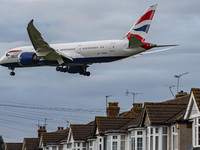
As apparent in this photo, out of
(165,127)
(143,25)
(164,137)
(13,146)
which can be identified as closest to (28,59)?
(143,25)

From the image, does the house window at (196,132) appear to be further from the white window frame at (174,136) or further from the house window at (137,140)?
the house window at (137,140)

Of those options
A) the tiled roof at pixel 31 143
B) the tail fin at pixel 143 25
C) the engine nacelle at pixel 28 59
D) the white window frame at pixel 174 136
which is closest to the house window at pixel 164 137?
the white window frame at pixel 174 136

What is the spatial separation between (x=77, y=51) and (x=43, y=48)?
4.19m

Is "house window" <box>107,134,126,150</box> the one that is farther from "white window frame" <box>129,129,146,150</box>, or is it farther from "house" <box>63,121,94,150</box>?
"house" <box>63,121,94,150</box>

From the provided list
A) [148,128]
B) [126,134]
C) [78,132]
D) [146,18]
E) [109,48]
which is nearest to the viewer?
[148,128]

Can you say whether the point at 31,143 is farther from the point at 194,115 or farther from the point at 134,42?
the point at 194,115

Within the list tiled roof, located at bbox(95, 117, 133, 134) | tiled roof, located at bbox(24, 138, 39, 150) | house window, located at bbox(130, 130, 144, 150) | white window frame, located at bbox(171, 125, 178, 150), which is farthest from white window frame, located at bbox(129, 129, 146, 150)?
tiled roof, located at bbox(24, 138, 39, 150)

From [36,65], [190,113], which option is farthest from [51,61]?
[190,113]

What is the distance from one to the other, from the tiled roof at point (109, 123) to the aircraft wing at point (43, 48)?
7.06 meters

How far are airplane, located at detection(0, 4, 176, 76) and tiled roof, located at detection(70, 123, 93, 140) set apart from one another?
6.88 metres

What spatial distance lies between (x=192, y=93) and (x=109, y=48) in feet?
62.8

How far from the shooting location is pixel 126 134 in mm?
52469

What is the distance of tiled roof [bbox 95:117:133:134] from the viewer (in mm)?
55844

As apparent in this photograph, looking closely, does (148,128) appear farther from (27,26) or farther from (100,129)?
(27,26)
